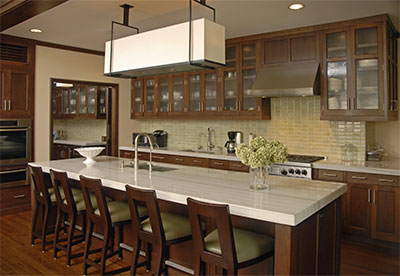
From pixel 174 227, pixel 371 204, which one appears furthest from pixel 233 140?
pixel 174 227

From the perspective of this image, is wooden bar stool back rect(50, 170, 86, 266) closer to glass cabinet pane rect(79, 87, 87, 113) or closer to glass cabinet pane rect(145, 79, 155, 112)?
glass cabinet pane rect(145, 79, 155, 112)

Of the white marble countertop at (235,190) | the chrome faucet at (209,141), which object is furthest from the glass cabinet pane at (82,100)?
the white marble countertop at (235,190)

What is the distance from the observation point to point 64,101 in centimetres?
831

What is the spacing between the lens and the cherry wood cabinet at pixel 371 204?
3.69 metres

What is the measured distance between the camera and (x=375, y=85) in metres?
4.07

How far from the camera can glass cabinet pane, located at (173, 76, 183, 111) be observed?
596cm

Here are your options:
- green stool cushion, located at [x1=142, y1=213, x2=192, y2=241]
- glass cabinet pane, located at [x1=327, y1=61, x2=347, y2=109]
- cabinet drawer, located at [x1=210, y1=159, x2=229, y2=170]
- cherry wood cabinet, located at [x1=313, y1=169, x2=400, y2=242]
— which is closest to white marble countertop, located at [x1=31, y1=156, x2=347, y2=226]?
green stool cushion, located at [x1=142, y1=213, x2=192, y2=241]

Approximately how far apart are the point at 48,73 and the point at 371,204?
5.13 m

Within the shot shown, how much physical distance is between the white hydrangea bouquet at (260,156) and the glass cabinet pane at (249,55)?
9.56ft

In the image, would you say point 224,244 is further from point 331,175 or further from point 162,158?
point 162,158

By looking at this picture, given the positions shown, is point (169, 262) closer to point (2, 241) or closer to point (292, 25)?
point (2, 241)

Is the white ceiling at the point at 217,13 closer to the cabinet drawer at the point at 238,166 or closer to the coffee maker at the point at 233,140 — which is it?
the coffee maker at the point at 233,140

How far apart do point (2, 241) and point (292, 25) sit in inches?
174

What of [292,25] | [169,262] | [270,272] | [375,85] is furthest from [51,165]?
[375,85]
